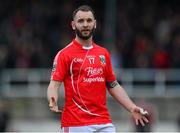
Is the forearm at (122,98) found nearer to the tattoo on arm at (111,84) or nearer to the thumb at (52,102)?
the tattoo on arm at (111,84)

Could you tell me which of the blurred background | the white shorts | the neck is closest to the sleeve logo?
the neck

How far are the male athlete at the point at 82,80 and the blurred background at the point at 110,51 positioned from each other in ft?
39.2

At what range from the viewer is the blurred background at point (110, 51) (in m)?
23.4

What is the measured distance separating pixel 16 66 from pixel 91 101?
14759mm

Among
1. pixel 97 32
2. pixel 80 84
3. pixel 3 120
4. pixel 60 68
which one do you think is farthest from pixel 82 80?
pixel 97 32

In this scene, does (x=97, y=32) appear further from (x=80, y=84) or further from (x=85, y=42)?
(x=80, y=84)

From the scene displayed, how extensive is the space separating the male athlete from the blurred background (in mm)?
11955

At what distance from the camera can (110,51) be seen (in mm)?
23859

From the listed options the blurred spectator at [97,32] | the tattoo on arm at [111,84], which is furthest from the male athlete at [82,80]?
the blurred spectator at [97,32]

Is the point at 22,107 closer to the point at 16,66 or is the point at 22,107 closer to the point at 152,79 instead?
the point at 16,66

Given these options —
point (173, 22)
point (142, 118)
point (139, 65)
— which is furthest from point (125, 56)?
point (142, 118)

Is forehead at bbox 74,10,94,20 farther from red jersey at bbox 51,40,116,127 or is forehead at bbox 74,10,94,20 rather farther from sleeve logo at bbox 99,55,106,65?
sleeve logo at bbox 99,55,106,65

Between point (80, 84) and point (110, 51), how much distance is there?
14.3 metres

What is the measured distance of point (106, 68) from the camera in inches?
385
